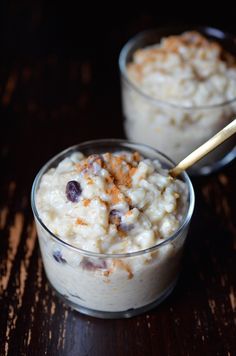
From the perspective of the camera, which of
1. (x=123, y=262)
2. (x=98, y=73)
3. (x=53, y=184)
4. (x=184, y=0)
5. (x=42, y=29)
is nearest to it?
(x=123, y=262)

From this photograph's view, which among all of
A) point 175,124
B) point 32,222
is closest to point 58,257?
point 32,222

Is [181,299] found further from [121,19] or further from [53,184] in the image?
[121,19]

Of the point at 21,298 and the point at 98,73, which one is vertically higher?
the point at 98,73

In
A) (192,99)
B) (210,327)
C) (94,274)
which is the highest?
(192,99)

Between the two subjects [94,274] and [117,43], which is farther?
[117,43]

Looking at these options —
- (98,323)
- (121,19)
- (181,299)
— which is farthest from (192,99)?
(121,19)

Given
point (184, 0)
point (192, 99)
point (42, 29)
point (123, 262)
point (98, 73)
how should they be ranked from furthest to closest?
point (184, 0) → point (42, 29) → point (98, 73) → point (192, 99) → point (123, 262)

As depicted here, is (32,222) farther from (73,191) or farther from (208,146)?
(208,146)

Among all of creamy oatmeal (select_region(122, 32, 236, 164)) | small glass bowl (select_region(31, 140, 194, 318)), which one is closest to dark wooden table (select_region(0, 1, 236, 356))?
small glass bowl (select_region(31, 140, 194, 318))
